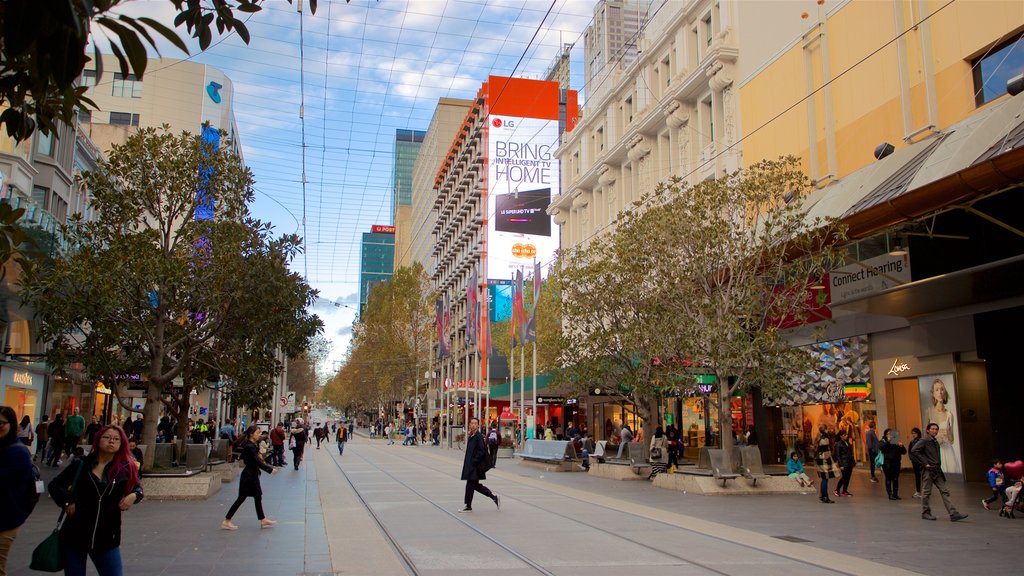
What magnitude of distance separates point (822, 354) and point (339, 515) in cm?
1960

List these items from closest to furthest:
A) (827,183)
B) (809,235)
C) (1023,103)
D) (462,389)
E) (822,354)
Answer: (1023,103) → (809,235) → (827,183) → (822,354) → (462,389)

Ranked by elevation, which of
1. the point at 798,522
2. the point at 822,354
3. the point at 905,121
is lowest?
the point at 798,522

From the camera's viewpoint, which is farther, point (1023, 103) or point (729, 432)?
point (729, 432)

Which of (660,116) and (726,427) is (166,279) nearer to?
(726,427)

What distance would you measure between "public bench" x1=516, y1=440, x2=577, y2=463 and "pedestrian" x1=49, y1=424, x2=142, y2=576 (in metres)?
24.4

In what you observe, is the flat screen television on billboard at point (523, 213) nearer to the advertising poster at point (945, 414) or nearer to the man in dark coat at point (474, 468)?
the advertising poster at point (945, 414)

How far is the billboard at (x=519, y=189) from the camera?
3317 inches

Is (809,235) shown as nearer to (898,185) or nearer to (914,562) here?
(898,185)

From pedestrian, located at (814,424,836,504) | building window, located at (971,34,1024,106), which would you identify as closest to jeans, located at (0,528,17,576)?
pedestrian, located at (814,424,836,504)

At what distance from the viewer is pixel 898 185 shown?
16.3 meters

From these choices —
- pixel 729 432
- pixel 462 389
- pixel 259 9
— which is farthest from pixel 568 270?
pixel 462 389

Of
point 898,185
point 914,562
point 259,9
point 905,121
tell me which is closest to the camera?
point 259,9

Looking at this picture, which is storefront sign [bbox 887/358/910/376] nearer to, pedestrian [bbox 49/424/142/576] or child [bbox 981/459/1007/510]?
child [bbox 981/459/1007/510]

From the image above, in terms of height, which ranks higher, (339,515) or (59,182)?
(59,182)
